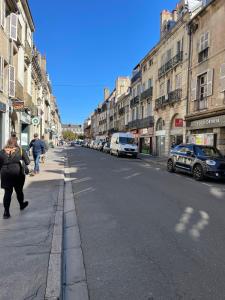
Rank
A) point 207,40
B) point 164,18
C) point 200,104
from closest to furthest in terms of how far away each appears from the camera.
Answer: point 207,40, point 200,104, point 164,18

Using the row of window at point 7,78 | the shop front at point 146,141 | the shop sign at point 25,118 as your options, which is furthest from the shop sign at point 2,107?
the shop front at point 146,141

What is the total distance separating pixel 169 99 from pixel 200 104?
5.93m

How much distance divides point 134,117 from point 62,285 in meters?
41.2

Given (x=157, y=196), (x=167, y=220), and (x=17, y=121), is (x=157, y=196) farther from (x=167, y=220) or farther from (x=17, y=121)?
(x=17, y=121)

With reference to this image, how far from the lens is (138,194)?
9086 millimetres

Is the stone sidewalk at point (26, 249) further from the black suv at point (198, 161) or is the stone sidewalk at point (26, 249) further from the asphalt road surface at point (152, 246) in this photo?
the black suv at point (198, 161)

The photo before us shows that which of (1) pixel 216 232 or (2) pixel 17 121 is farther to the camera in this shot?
(2) pixel 17 121

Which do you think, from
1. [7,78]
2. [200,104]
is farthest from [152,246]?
[200,104]

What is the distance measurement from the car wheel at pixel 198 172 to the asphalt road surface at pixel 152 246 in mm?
4107

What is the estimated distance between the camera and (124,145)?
29953 mm

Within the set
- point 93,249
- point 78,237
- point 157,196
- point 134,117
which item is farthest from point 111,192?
point 134,117

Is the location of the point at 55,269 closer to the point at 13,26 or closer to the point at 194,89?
the point at 13,26

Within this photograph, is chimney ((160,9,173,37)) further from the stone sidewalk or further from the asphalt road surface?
the stone sidewalk

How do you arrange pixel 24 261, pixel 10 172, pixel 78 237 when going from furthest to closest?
pixel 10 172
pixel 78 237
pixel 24 261
